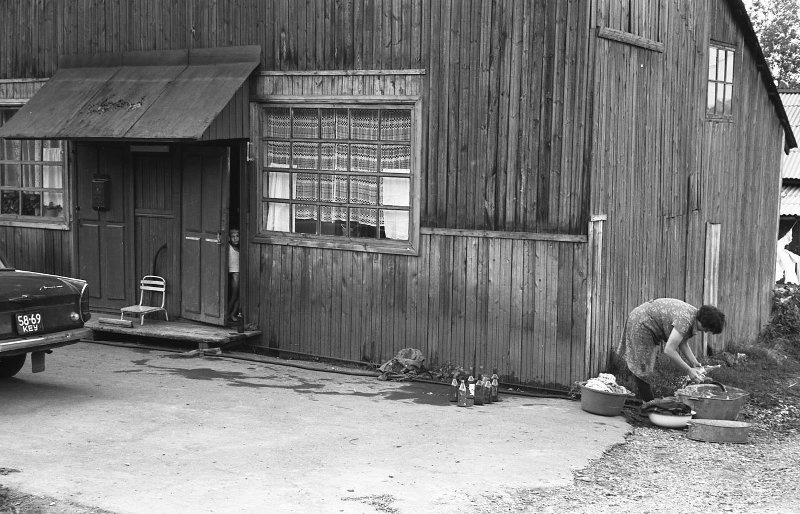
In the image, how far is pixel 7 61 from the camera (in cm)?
1495

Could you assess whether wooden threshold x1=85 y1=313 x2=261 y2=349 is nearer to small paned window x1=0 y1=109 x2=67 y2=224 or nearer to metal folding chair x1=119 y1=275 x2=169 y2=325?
metal folding chair x1=119 y1=275 x2=169 y2=325

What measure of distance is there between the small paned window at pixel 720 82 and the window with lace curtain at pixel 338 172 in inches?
211

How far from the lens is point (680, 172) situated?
13773mm

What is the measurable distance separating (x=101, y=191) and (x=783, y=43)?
38747mm

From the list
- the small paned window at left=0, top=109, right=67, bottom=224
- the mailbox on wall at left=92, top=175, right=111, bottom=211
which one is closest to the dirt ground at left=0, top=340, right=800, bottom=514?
the mailbox on wall at left=92, top=175, right=111, bottom=211

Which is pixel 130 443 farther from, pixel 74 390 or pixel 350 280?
pixel 350 280

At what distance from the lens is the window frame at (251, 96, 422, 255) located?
38.6 feet

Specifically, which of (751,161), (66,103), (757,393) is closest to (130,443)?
(66,103)

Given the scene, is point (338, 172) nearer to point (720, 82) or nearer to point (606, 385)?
point (606, 385)

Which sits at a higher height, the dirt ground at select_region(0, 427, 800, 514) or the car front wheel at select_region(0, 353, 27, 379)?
the car front wheel at select_region(0, 353, 27, 379)

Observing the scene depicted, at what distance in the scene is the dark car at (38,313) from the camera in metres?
9.30

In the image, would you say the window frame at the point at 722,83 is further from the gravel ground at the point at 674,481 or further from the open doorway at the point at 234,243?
the open doorway at the point at 234,243

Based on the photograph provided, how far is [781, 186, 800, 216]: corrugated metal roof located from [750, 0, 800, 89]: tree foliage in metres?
18.9

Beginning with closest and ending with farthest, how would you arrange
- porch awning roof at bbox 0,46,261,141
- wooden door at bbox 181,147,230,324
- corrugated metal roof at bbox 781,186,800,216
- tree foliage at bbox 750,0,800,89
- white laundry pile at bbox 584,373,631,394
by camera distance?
white laundry pile at bbox 584,373,631,394, porch awning roof at bbox 0,46,261,141, wooden door at bbox 181,147,230,324, corrugated metal roof at bbox 781,186,800,216, tree foliage at bbox 750,0,800,89
